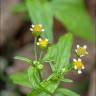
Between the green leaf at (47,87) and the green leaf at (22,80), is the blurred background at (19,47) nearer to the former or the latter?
the green leaf at (22,80)

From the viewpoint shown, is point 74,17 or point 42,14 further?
point 74,17

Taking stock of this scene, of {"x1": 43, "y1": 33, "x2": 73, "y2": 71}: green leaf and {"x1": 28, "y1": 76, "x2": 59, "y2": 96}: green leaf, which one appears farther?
{"x1": 43, "y1": 33, "x2": 73, "y2": 71}: green leaf

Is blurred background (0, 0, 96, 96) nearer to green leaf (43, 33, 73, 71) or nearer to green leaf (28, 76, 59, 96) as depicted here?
green leaf (43, 33, 73, 71)

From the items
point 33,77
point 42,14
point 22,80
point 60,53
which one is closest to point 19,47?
point 42,14

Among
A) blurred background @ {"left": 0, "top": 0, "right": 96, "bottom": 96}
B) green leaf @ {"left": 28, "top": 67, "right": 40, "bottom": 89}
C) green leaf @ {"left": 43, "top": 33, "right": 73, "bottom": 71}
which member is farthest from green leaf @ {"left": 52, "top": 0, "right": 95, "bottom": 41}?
green leaf @ {"left": 28, "top": 67, "right": 40, "bottom": 89}

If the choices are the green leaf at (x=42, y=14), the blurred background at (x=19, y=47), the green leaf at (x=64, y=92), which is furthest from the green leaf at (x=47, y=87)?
the blurred background at (x=19, y=47)

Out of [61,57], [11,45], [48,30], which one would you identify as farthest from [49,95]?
[11,45]

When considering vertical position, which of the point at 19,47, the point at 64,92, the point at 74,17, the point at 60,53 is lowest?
the point at 64,92

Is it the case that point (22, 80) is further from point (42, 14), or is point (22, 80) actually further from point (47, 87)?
point (42, 14)
